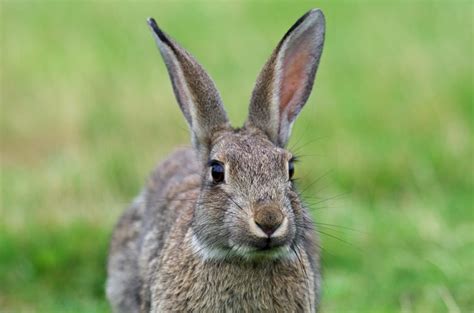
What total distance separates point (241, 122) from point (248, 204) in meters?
5.01

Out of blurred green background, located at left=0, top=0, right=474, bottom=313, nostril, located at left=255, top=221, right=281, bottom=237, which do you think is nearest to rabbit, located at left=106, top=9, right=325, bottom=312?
nostril, located at left=255, top=221, right=281, bottom=237

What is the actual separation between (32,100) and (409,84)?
3.48 meters

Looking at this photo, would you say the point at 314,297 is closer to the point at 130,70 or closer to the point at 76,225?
the point at 76,225

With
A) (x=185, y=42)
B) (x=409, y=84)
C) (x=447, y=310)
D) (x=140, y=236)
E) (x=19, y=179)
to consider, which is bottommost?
(x=447, y=310)

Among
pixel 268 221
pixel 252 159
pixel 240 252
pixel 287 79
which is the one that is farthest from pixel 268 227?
pixel 287 79

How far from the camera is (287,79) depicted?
654 centimetres

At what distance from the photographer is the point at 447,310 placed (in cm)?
721

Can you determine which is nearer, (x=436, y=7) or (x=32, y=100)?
(x=32, y=100)

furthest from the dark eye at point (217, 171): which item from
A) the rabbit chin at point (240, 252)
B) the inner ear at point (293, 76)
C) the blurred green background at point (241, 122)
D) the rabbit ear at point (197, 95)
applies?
the blurred green background at point (241, 122)

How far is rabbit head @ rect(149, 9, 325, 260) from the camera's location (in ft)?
17.6

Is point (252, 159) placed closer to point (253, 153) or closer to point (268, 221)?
point (253, 153)

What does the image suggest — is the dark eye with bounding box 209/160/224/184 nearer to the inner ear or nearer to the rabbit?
the rabbit

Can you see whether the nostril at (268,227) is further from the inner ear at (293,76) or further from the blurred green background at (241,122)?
the blurred green background at (241,122)

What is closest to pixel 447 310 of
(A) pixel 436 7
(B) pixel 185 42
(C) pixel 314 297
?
(C) pixel 314 297
